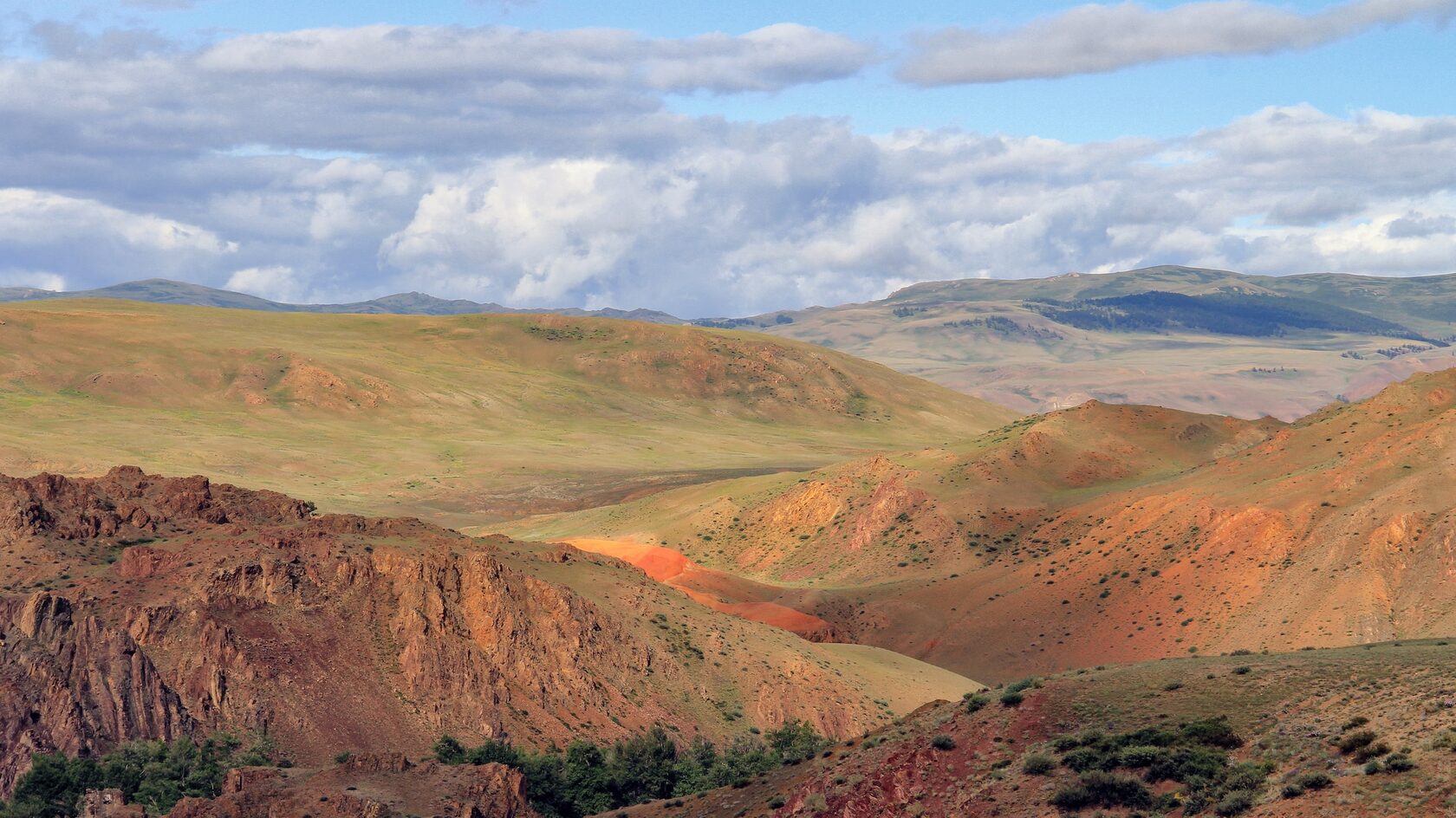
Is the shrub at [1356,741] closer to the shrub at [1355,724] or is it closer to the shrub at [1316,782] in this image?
the shrub at [1355,724]

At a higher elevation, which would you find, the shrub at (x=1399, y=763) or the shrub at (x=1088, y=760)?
the shrub at (x=1399, y=763)

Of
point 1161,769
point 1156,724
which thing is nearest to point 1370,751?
point 1161,769

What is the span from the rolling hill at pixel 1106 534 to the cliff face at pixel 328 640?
23.5 metres

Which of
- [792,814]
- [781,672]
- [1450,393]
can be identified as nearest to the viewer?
[792,814]

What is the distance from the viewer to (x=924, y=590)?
108 meters

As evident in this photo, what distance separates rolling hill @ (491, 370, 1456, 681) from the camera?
287 feet

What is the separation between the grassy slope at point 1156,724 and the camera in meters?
36.1

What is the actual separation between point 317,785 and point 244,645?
53.4 feet

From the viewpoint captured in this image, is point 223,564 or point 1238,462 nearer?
point 223,564

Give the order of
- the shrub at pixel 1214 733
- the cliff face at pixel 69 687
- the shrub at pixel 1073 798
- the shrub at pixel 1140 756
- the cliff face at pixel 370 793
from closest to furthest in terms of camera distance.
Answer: the shrub at pixel 1073 798 < the shrub at pixel 1140 756 < the shrub at pixel 1214 733 < the cliff face at pixel 370 793 < the cliff face at pixel 69 687

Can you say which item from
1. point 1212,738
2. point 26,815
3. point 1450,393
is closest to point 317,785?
point 26,815

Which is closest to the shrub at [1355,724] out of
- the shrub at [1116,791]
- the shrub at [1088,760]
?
the shrub at [1116,791]

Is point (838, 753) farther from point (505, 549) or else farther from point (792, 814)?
point (505, 549)

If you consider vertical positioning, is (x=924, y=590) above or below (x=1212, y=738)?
below
